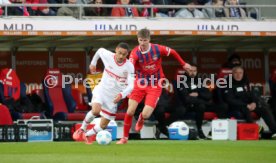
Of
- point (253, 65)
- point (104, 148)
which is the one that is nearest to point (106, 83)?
point (104, 148)

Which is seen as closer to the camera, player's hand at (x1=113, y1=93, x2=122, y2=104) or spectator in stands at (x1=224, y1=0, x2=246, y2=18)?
player's hand at (x1=113, y1=93, x2=122, y2=104)

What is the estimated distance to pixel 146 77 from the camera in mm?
19922

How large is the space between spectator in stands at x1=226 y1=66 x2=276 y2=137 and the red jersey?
→ 4906 millimetres

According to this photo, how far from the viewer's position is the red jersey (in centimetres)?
1969

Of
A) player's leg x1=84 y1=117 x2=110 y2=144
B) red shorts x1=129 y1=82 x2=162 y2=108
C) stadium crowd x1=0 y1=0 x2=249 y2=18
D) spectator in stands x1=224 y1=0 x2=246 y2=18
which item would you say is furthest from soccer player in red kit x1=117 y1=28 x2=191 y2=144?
spectator in stands x1=224 y1=0 x2=246 y2=18

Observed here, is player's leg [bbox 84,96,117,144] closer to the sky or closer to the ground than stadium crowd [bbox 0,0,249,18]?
closer to the ground

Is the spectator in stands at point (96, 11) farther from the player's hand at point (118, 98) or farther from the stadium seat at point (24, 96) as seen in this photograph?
the player's hand at point (118, 98)

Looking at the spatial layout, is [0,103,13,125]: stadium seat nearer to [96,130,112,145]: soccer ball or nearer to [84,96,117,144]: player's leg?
[84,96,117,144]: player's leg

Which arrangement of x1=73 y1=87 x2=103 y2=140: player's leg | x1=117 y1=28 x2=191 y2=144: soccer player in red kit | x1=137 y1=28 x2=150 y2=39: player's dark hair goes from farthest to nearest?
x1=117 y1=28 x2=191 y2=144: soccer player in red kit, x1=73 y1=87 x2=103 y2=140: player's leg, x1=137 y1=28 x2=150 y2=39: player's dark hair

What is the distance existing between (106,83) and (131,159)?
4826 millimetres

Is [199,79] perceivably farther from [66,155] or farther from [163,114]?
[66,155]

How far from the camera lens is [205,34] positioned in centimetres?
2386

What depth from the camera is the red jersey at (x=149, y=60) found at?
19686mm

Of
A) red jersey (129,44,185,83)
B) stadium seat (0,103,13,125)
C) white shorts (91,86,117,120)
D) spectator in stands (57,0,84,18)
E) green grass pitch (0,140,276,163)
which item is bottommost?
green grass pitch (0,140,276,163)
